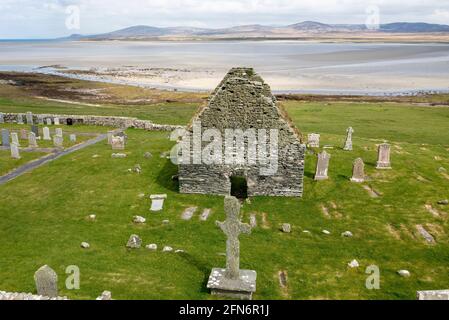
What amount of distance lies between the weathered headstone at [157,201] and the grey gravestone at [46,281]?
7.46 m

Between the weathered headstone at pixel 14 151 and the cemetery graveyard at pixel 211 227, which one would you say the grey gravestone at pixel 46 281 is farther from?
the weathered headstone at pixel 14 151

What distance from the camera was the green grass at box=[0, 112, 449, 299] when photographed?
12.2m

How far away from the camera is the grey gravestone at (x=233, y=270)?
444 inches

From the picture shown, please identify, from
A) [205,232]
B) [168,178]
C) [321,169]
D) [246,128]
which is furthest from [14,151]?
[321,169]

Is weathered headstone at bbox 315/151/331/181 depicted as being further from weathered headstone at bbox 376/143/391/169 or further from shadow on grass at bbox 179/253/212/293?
shadow on grass at bbox 179/253/212/293

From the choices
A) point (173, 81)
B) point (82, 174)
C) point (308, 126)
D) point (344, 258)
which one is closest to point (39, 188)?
point (82, 174)

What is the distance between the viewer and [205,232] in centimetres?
1577

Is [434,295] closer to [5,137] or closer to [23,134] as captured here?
[5,137]

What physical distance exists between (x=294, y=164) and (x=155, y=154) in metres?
10.2

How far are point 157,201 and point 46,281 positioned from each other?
26.8 ft

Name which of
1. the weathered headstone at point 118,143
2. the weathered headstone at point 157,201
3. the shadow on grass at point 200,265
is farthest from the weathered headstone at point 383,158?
the weathered headstone at point 118,143

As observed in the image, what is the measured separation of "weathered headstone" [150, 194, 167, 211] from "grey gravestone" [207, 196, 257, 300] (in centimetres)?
682

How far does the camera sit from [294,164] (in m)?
18.7
